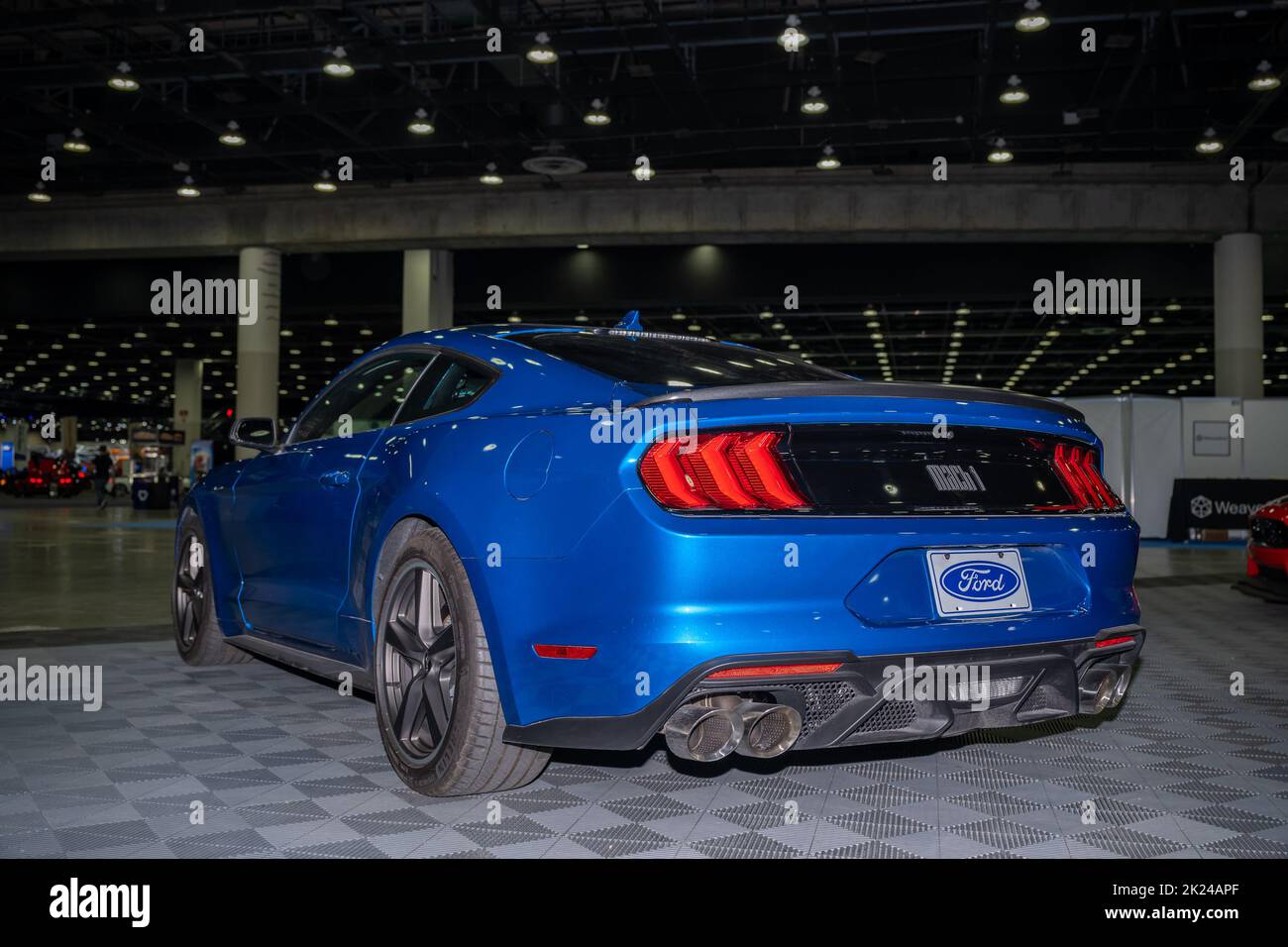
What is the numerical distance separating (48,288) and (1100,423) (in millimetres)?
22295

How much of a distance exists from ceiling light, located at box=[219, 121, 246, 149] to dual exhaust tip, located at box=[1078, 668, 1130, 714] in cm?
1846

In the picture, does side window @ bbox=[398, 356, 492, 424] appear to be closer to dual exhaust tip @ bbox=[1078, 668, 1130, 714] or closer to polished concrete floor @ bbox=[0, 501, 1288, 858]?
polished concrete floor @ bbox=[0, 501, 1288, 858]

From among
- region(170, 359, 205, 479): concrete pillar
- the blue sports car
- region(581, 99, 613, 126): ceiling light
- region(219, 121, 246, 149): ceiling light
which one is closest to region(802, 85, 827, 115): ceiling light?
region(581, 99, 613, 126): ceiling light

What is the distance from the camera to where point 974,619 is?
2748mm

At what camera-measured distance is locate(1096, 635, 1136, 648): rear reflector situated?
9.86 feet

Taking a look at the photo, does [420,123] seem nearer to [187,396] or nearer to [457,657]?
[457,657]

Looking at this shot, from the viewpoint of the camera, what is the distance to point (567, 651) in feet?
8.71

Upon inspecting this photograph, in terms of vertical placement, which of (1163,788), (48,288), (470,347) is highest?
(48,288)

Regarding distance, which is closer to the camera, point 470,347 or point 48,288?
point 470,347

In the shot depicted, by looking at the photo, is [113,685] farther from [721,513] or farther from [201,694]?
[721,513]

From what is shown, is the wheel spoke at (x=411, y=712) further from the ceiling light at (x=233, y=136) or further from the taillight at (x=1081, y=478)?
the ceiling light at (x=233, y=136)
